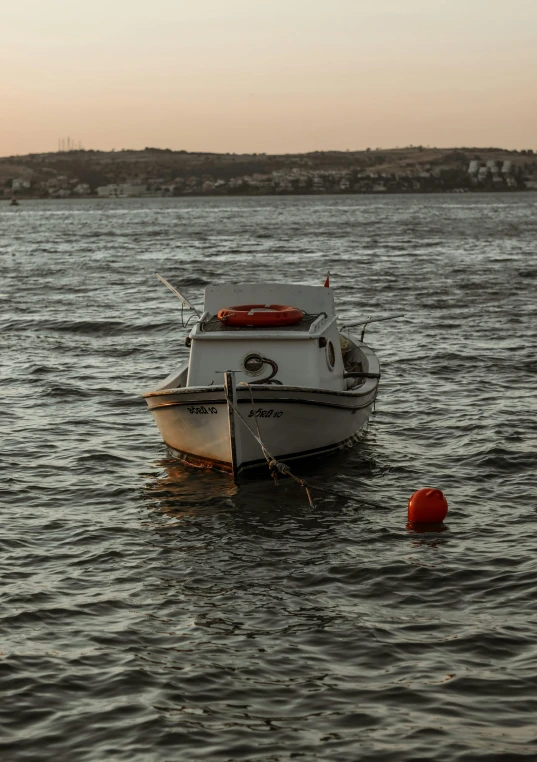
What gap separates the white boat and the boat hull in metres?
0.02

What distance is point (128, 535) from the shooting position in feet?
41.8

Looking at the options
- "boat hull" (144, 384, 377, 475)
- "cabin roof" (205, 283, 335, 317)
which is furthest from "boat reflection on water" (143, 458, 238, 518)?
"cabin roof" (205, 283, 335, 317)

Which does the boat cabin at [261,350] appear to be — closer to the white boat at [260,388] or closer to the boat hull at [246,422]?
the white boat at [260,388]

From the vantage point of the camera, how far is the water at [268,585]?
27.0 ft

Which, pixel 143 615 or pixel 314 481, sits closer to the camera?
pixel 143 615

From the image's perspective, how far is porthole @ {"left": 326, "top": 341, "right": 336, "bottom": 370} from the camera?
16.6 m

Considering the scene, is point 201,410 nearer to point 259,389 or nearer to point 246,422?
point 246,422

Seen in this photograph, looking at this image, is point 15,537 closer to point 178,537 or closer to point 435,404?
point 178,537

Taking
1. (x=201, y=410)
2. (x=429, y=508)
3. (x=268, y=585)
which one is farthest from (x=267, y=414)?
(x=268, y=585)

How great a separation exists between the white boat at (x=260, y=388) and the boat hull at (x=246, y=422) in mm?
16

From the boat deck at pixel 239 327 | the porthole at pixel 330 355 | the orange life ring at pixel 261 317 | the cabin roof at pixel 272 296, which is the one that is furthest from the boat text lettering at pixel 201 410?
the cabin roof at pixel 272 296

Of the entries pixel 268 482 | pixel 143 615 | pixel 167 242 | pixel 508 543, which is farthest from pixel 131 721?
pixel 167 242

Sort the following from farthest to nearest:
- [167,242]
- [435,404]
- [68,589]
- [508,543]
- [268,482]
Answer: [167,242] < [435,404] < [268,482] < [508,543] < [68,589]

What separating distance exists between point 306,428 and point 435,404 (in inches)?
222
